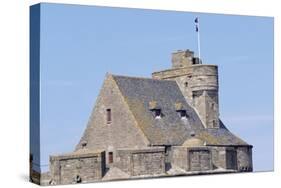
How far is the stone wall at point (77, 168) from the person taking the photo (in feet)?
77.0

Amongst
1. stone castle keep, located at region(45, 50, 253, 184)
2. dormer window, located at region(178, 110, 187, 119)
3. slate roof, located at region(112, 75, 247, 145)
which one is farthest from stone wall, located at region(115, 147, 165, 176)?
dormer window, located at region(178, 110, 187, 119)

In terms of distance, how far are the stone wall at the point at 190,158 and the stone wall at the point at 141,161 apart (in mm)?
507

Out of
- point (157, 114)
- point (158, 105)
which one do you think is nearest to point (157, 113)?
point (157, 114)

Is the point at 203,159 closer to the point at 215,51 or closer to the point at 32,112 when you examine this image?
the point at 215,51

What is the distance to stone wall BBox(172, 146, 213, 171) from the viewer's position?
2556 centimetres

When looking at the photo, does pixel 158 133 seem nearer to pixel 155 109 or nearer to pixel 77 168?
pixel 155 109

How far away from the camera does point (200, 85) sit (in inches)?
1064

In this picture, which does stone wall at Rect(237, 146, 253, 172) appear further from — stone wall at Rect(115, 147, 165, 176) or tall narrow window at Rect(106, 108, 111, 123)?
tall narrow window at Rect(106, 108, 111, 123)

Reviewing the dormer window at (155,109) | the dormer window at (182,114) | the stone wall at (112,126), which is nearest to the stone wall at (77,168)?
the stone wall at (112,126)

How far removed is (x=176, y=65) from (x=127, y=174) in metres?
3.81

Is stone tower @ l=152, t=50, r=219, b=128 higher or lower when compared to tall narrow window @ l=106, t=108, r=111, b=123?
higher

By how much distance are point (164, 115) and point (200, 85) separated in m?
1.74

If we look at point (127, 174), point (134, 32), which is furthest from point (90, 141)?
point (134, 32)

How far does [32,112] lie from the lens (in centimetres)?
2364
